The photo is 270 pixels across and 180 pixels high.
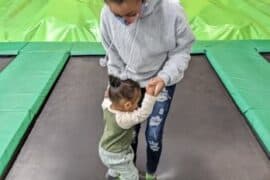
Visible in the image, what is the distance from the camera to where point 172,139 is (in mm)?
1928

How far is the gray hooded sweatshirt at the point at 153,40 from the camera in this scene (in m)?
1.23

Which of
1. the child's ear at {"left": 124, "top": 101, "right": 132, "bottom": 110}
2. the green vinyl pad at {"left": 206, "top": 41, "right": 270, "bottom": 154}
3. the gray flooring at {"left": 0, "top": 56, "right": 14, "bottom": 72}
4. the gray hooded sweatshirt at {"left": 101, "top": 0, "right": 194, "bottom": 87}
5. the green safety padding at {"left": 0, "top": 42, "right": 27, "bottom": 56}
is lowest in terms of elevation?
the gray flooring at {"left": 0, "top": 56, "right": 14, "bottom": 72}

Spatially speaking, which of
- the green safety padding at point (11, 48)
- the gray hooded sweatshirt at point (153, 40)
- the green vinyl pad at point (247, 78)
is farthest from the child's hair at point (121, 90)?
the green safety padding at point (11, 48)

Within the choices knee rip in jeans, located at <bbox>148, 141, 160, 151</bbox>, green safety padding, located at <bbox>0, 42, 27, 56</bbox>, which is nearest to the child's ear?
knee rip in jeans, located at <bbox>148, 141, 160, 151</bbox>

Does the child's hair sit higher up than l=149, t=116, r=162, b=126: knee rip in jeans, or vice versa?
the child's hair

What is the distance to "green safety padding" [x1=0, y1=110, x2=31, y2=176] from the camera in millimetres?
1735

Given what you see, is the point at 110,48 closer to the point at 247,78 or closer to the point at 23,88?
the point at 23,88

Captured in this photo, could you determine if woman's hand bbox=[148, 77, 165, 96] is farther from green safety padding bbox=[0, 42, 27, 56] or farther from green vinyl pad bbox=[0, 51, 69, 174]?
green safety padding bbox=[0, 42, 27, 56]

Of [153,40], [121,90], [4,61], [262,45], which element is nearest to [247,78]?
[262,45]

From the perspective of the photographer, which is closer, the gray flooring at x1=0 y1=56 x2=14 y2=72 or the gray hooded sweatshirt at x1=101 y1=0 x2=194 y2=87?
the gray hooded sweatshirt at x1=101 y1=0 x2=194 y2=87

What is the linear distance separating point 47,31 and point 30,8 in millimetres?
582

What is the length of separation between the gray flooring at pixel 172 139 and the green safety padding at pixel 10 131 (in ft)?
0.16

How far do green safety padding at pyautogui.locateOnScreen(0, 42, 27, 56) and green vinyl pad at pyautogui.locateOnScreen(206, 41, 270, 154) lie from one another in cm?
144

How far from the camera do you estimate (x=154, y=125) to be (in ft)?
4.54
